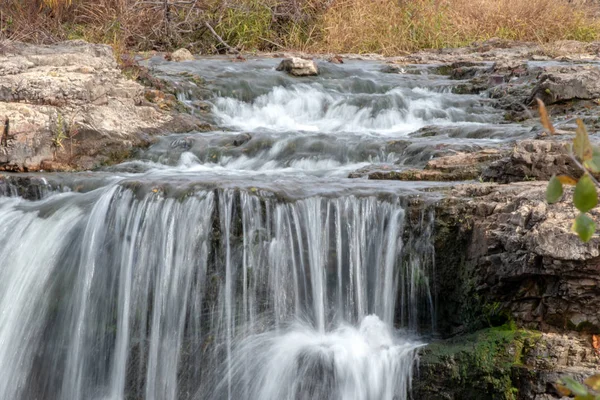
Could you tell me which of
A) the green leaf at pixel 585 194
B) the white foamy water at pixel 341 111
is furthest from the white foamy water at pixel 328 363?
the white foamy water at pixel 341 111

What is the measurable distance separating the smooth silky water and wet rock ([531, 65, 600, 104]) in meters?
3.73

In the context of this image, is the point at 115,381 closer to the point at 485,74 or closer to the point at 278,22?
the point at 485,74

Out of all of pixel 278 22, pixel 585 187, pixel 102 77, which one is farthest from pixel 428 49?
pixel 585 187

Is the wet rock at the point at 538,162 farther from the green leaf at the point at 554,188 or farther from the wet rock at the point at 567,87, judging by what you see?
the green leaf at the point at 554,188

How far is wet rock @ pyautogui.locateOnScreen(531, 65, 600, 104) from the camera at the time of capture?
8.43 metres

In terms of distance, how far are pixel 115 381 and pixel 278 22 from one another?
10655mm

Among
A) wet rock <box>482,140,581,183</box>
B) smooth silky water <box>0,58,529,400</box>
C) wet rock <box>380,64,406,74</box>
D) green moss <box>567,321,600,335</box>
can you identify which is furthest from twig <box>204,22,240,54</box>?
green moss <box>567,321,600,335</box>

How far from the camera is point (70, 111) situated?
7.39 metres

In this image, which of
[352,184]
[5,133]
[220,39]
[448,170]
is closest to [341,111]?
[448,170]

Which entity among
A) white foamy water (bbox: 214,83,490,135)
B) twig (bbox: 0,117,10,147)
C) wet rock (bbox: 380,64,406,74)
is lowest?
twig (bbox: 0,117,10,147)

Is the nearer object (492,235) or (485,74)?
(492,235)

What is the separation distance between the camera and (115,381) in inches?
190

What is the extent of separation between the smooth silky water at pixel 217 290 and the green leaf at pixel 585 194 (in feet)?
10.4

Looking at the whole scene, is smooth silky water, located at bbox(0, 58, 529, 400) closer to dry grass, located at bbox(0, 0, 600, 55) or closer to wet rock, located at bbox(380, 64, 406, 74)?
wet rock, located at bbox(380, 64, 406, 74)
